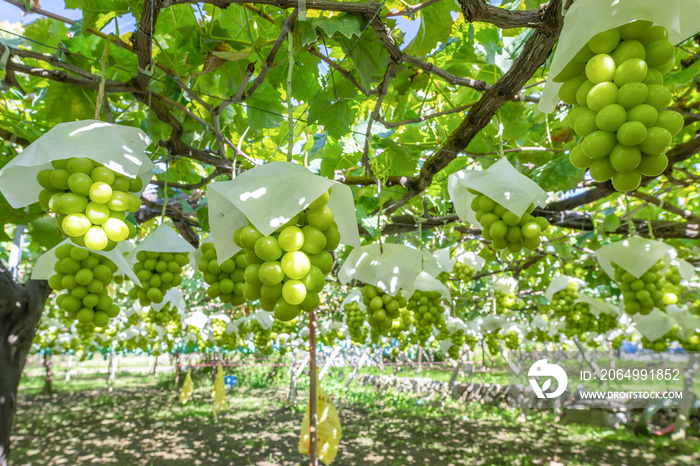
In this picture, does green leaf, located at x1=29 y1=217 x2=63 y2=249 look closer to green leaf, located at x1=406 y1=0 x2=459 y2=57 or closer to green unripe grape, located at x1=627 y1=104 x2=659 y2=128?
A: green leaf, located at x1=406 y1=0 x2=459 y2=57

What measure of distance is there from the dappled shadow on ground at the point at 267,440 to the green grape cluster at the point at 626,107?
673 cm

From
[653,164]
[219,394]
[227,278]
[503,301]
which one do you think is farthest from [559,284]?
[219,394]

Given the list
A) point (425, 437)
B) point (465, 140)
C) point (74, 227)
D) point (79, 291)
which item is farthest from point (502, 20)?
point (425, 437)

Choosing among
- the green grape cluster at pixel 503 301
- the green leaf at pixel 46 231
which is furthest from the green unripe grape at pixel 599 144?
the green grape cluster at pixel 503 301

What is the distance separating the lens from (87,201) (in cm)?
85

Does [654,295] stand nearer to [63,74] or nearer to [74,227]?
[74,227]

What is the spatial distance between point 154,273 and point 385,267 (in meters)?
0.80

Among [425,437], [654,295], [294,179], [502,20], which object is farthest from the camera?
[425,437]

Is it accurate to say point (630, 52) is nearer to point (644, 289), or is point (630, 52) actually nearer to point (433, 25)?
point (433, 25)

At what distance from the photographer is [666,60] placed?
639mm

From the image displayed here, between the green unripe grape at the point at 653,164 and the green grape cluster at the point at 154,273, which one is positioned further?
the green grape cluster at the point at 154,273

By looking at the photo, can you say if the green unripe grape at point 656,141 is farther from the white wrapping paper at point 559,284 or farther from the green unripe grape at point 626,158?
the white wrapping paper at point 559,284

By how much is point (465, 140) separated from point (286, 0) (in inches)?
32.7

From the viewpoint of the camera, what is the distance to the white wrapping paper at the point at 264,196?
0.73 metres
